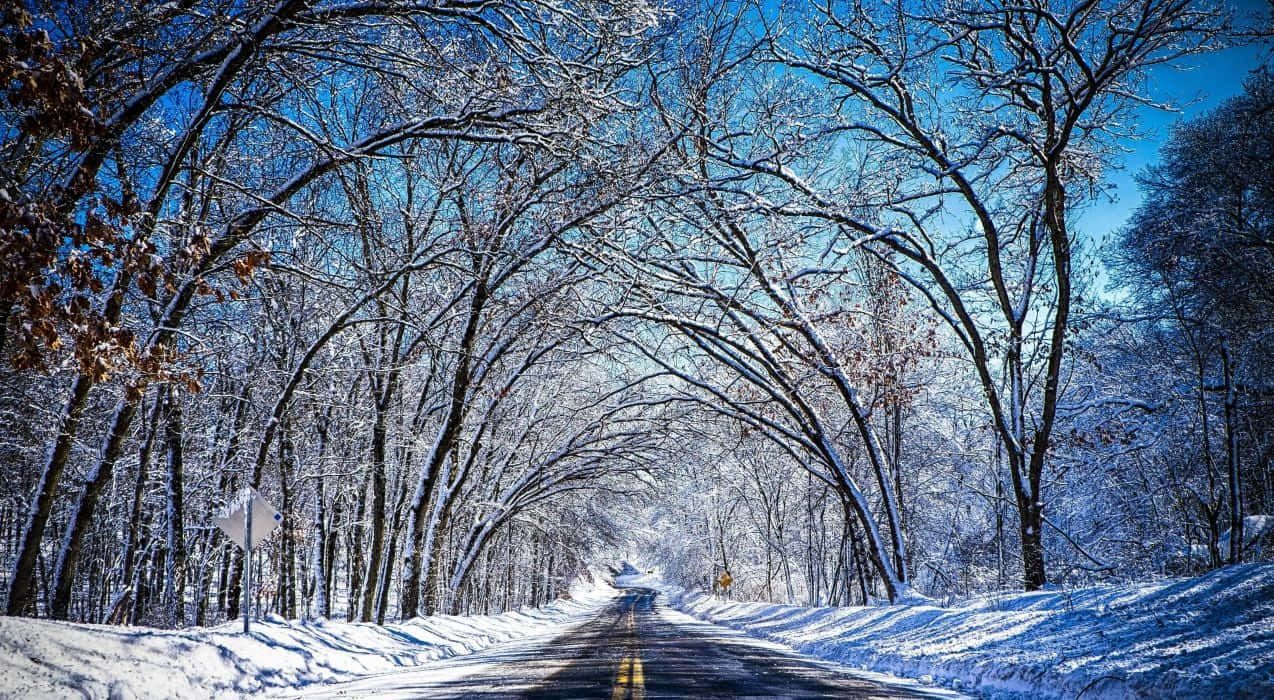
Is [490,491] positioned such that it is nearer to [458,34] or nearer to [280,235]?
[280,235]

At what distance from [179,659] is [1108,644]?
9248 mm

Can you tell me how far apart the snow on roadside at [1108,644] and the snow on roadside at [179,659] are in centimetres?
798

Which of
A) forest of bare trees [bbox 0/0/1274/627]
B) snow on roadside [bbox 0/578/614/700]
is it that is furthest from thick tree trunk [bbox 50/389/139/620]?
snow on roadside [bbox 0/578/614/700]

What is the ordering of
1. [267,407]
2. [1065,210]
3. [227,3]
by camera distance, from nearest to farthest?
[227,3] < [1065,210] < [267,407]

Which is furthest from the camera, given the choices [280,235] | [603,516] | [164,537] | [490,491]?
[603,516]

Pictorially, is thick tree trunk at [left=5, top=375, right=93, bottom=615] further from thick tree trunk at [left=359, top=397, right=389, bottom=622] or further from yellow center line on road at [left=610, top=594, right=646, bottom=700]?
thick tree trunk at [left=359, top=397, right=389, bottom=622]

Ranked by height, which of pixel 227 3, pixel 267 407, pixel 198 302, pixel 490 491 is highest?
pixel 227 3

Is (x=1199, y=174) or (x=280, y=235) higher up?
(x=1199, y=174)

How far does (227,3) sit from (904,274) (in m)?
13.6

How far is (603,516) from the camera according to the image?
154 feet

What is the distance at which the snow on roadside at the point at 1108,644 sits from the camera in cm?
549

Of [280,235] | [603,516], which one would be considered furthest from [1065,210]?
[603,516]

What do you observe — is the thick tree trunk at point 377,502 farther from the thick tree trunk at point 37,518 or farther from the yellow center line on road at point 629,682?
the yellow center line on road at point 629,682

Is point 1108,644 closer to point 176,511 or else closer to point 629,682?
point 629,682
